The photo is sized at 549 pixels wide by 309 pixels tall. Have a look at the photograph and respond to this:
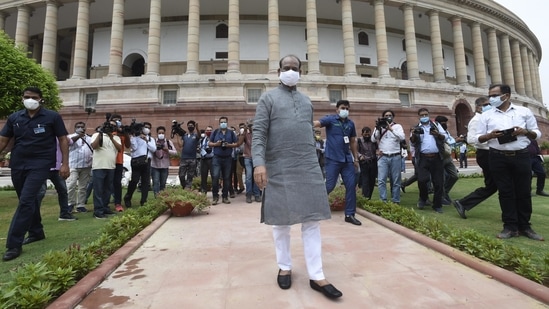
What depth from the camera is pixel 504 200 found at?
14.6 feet

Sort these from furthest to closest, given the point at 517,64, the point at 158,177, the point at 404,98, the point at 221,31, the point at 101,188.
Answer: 1. the point at 517,64
2. the point at 221,31
3. the point at 404,98
4. the point at 158,177
5. the point at 101,188

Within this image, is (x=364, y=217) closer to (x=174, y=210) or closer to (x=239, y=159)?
(x=174, y=210)

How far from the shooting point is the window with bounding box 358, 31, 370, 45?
30.1 m

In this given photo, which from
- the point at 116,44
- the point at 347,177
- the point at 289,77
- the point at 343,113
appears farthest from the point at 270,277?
the point at 116,44

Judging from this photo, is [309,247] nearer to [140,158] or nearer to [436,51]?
[140,158]

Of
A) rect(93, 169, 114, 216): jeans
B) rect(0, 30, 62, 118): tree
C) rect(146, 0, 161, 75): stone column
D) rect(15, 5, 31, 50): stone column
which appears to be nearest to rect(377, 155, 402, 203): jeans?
rect(93, 169, 114, 216): jeans

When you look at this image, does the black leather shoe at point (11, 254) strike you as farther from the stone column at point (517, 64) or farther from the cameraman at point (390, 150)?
the stone column at point (517, 64)

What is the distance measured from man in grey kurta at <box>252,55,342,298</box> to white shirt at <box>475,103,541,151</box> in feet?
10.6

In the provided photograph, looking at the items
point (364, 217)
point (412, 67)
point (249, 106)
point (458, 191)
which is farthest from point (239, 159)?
point (412, 67)

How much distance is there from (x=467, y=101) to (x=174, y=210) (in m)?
27.6

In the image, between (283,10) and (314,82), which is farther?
(283,10)

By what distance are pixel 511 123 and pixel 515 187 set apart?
3.14 feet

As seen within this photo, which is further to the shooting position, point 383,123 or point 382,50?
point 382,50

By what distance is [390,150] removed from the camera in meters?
6.82
